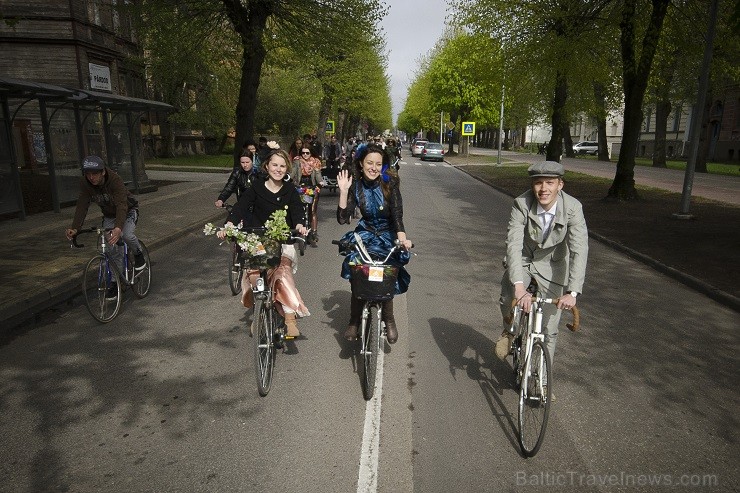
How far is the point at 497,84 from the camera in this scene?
19.0 meters

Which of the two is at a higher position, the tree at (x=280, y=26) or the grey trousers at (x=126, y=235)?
the tree at (x=280, y=26)

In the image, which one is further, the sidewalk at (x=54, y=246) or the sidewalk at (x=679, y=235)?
the sidewalk at (x=679, y=235)

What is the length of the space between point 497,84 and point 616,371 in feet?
53.8

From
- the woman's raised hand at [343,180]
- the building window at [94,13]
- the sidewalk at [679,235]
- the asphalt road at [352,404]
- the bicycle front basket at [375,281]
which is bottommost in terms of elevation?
the asphalt road at [352,404]

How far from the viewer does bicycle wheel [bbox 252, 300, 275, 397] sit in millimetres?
3924

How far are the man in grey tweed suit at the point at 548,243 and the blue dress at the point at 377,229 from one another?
3.07ft

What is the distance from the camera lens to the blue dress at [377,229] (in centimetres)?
431

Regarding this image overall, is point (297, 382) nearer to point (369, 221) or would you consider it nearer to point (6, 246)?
point (369, 221)

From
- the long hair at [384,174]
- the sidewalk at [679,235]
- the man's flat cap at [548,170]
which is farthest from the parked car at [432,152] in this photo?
the man's flat cap at [548,170]

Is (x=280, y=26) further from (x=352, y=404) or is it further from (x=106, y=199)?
(x=352, y=404)

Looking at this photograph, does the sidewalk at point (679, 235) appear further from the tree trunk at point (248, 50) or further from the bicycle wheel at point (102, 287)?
the tree trunk at point (248, 50)

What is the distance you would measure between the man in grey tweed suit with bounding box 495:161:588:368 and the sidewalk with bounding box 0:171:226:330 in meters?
5.47

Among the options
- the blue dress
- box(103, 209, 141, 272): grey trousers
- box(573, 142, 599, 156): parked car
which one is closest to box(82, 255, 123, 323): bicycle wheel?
box(103, 209, 141, 272): grey trousers

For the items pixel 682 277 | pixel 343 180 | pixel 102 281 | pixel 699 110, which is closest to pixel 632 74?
pixel 699 110
